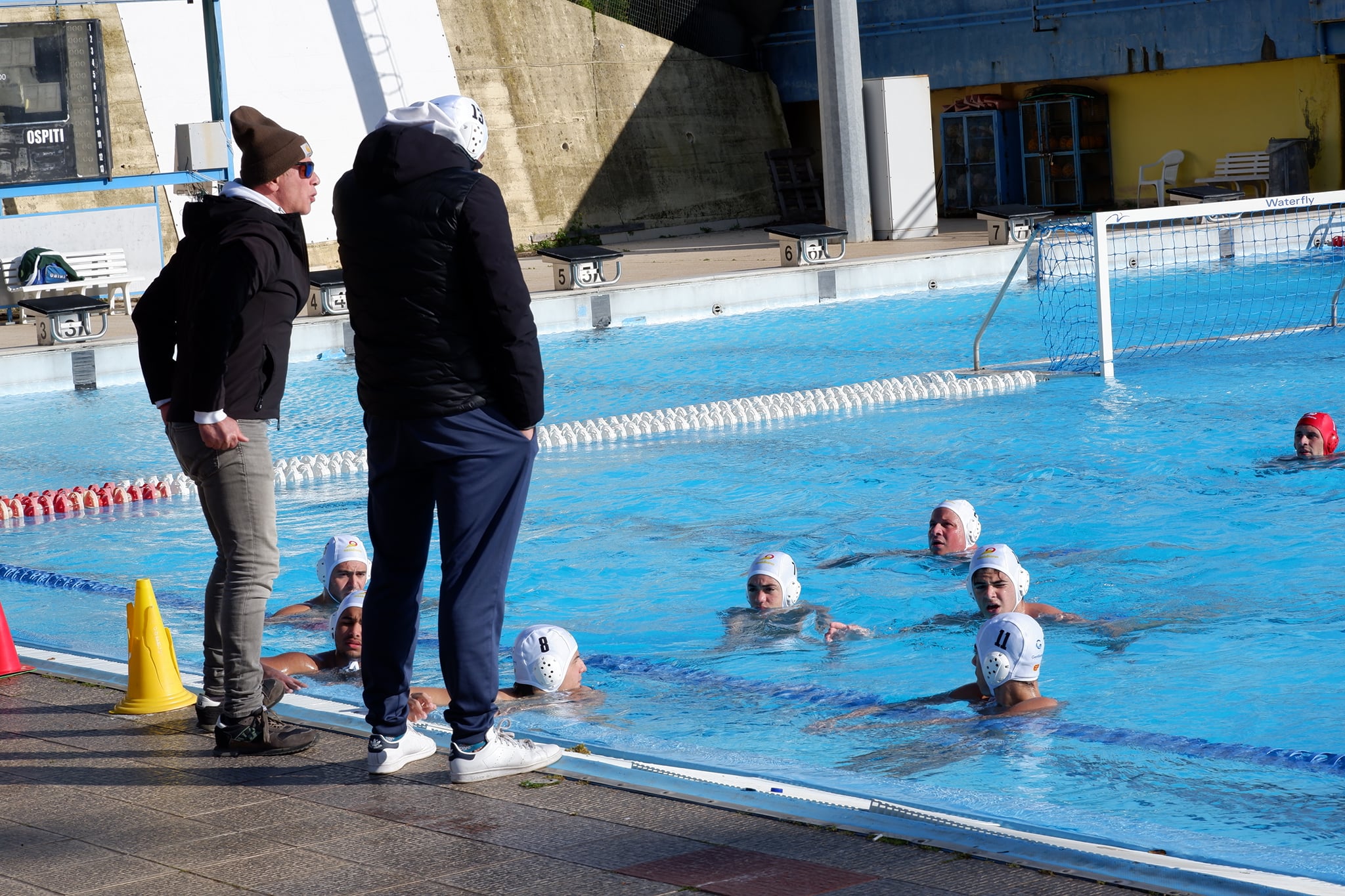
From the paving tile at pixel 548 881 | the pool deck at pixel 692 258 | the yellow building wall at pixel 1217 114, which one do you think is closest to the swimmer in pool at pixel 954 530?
the paving tile at pixel 548 881

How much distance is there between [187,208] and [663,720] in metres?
2.67

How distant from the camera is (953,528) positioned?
7.91m

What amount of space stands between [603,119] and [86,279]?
11.5 metres

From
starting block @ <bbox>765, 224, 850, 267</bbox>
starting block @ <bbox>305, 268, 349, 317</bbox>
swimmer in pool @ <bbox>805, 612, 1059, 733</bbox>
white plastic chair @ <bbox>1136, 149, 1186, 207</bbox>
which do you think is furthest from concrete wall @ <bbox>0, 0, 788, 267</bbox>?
swimmer in pool @ <bbox>805, 612, 1059, 733</bbox>

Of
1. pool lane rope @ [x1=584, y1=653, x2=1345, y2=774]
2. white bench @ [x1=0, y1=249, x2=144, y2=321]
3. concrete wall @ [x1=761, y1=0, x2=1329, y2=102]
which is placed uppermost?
concrete wall @ [x1=761, y1=0, x2=1329, y2=102]

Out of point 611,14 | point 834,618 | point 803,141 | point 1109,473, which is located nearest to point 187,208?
point 834,618

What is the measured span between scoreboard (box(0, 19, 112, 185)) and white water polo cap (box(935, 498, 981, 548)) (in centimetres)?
1165

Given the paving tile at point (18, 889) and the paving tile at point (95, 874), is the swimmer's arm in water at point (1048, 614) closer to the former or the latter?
the paving tile at point (95, 874)

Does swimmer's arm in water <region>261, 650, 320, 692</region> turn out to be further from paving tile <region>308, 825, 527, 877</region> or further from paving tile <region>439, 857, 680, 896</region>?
paving tile <region>439, 857, 680, 896</region>

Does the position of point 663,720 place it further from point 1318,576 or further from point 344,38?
point 344,38

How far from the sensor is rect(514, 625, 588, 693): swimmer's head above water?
19.4 feet

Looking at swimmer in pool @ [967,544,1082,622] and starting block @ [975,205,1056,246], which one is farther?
starting block @ [975,205,1056,246]

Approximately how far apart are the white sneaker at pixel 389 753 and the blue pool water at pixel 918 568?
96cm

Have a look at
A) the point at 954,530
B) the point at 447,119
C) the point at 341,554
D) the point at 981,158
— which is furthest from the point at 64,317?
the point at 981,158
